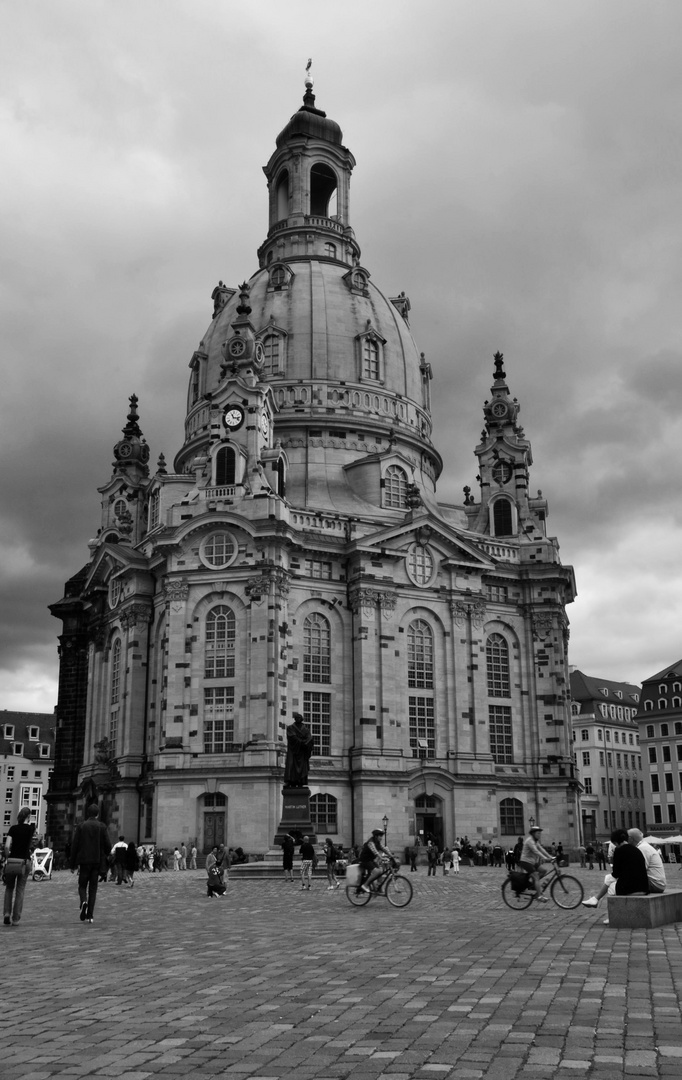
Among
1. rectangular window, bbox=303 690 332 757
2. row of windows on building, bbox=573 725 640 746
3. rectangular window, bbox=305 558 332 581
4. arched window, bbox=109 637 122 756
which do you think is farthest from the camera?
row of windows on building, bbox=573 725 640 746

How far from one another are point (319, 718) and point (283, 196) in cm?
4986

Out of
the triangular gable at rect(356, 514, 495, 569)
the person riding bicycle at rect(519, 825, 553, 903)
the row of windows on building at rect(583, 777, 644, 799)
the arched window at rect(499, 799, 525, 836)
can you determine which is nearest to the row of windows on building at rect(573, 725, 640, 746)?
the row of windows on building at rect(583, 777, 644, 799)

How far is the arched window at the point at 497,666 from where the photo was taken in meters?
74.4

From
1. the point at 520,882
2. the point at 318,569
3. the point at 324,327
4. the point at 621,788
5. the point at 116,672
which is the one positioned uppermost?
the point at 324,327

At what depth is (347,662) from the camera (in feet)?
228

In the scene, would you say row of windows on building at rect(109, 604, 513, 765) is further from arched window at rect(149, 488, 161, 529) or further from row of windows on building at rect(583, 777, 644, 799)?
row of windows on building at rect(583, 777, 644, 799)

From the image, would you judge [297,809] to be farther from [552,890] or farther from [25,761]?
[25,761]

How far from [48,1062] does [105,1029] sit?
4.31 ft

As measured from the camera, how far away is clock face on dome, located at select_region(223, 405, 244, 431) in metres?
71.6

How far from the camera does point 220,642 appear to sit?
66125mm

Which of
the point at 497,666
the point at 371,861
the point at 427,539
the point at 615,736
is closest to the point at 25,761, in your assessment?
the point at 615,736

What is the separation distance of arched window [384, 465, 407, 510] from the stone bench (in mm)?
58512

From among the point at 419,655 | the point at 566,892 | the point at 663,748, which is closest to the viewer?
the point at 566,892

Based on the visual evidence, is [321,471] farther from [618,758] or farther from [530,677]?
[618,758]
